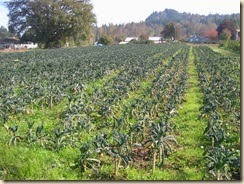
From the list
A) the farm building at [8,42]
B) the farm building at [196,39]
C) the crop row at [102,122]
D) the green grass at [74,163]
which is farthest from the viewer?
the farm building at [196,39]

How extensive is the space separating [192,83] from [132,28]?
59.6 meters

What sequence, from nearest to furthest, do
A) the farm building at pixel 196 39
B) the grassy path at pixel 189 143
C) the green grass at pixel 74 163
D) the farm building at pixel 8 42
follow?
1. the green grass at pixel 74 163
2. the grassy path at pixel 189 143
3. the farm building at pixel 8 42
4. the farm building at pixel 196 39

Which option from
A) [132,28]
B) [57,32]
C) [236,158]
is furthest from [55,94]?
[132,28]

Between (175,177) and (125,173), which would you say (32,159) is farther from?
(175,177)

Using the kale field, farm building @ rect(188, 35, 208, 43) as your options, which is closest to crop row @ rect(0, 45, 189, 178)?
the kale field

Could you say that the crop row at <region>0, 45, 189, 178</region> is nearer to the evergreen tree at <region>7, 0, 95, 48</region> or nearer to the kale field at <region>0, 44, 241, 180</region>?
the kale field at <region>0, 44, 241, 180</region>

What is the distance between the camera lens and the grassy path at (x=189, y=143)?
499 centimetres

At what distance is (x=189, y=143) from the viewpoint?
20.2ft

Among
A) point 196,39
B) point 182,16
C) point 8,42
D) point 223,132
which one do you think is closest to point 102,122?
point 223,132

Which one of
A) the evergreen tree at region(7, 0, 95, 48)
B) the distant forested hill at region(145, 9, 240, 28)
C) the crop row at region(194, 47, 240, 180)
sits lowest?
the crop row at region(194, 47, 240, 180)

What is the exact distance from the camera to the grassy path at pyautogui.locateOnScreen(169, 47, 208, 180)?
499 centimetres

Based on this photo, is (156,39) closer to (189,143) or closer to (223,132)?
(189,143)

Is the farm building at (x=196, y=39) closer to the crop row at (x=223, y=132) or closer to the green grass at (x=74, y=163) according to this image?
the crop row at (x=223, y=132)

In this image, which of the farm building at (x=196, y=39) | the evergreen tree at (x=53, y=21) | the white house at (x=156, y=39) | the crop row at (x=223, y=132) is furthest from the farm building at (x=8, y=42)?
the crop row at (x=223, y=132)
